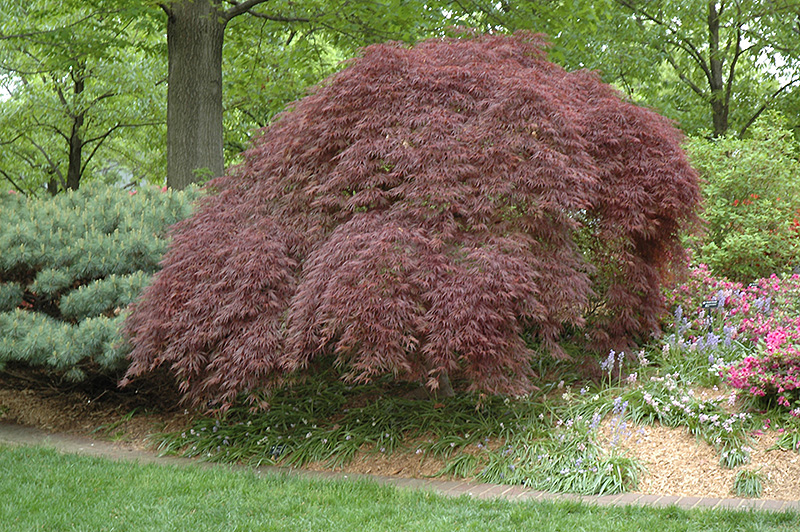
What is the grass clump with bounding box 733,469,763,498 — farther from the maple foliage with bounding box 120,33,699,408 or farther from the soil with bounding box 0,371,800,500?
the maple foliage with bounding box 120,33,699,408

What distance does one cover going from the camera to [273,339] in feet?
16.7

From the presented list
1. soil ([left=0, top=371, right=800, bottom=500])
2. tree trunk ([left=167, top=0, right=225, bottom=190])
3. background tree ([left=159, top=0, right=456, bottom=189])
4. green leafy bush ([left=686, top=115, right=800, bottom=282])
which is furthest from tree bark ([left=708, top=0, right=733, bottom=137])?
soil ([left=0, top=371, right=800, bottom=500])

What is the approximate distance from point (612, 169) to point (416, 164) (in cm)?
173

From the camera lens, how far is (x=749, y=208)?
8922mm

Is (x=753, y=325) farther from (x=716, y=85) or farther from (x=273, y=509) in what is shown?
(x=716, y=85)

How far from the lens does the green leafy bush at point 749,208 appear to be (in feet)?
28.3

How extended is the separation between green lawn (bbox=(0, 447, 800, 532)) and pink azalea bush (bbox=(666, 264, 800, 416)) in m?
1.43

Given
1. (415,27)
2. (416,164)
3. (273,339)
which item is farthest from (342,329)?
(415,27)

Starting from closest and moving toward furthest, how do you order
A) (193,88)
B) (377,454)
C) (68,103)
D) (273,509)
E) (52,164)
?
(273,509), (377,454), (193,88), (68,103), (52,164)

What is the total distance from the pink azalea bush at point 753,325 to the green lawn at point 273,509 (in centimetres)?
143

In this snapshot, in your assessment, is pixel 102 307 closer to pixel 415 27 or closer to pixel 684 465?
pixel 684 465

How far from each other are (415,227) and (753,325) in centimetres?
300

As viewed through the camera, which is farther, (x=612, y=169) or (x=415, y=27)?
(x=415, y=27)

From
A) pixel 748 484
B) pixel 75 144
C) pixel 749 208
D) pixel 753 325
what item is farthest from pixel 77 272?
pixel 75 144
